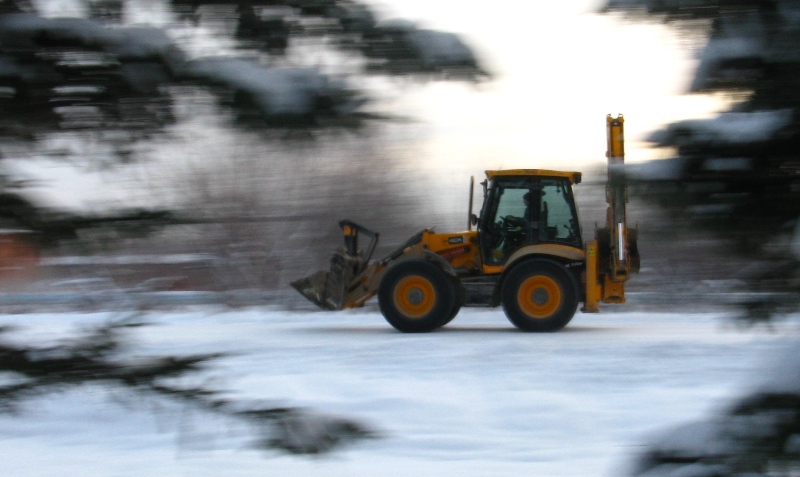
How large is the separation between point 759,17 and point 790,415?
699 mm

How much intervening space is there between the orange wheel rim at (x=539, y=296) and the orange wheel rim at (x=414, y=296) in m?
1.17

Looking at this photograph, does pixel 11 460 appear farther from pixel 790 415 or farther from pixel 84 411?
pixel 790 415

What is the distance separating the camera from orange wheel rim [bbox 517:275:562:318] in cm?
1281

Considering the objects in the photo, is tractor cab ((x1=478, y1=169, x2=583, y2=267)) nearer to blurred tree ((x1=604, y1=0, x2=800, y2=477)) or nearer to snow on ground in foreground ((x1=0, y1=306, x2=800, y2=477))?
snow on ground in foreground ((x1=0, y1=306, x2=800, y2=477))

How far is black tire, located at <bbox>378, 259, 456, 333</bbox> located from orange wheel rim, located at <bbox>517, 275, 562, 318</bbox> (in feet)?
3.02

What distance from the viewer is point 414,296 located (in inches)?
515

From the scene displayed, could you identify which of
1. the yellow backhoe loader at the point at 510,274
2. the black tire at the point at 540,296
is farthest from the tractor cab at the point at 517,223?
Result: the black tire at the point at 540,296

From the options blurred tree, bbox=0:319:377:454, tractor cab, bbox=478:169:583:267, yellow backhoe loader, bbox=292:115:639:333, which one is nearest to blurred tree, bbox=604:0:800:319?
blurred tree, bbox=0:319:377:454

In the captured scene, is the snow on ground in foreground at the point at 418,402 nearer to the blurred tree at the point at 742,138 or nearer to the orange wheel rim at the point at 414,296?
the blurred tree at the point at 742,138

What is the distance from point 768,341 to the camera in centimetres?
206

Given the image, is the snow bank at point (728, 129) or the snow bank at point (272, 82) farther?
the snow bank at point (272, 82)

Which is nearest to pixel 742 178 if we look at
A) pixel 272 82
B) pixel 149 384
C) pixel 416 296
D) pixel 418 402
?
pixel 272 82

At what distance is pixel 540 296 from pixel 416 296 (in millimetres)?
1620

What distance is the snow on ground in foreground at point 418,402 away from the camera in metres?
2.43
